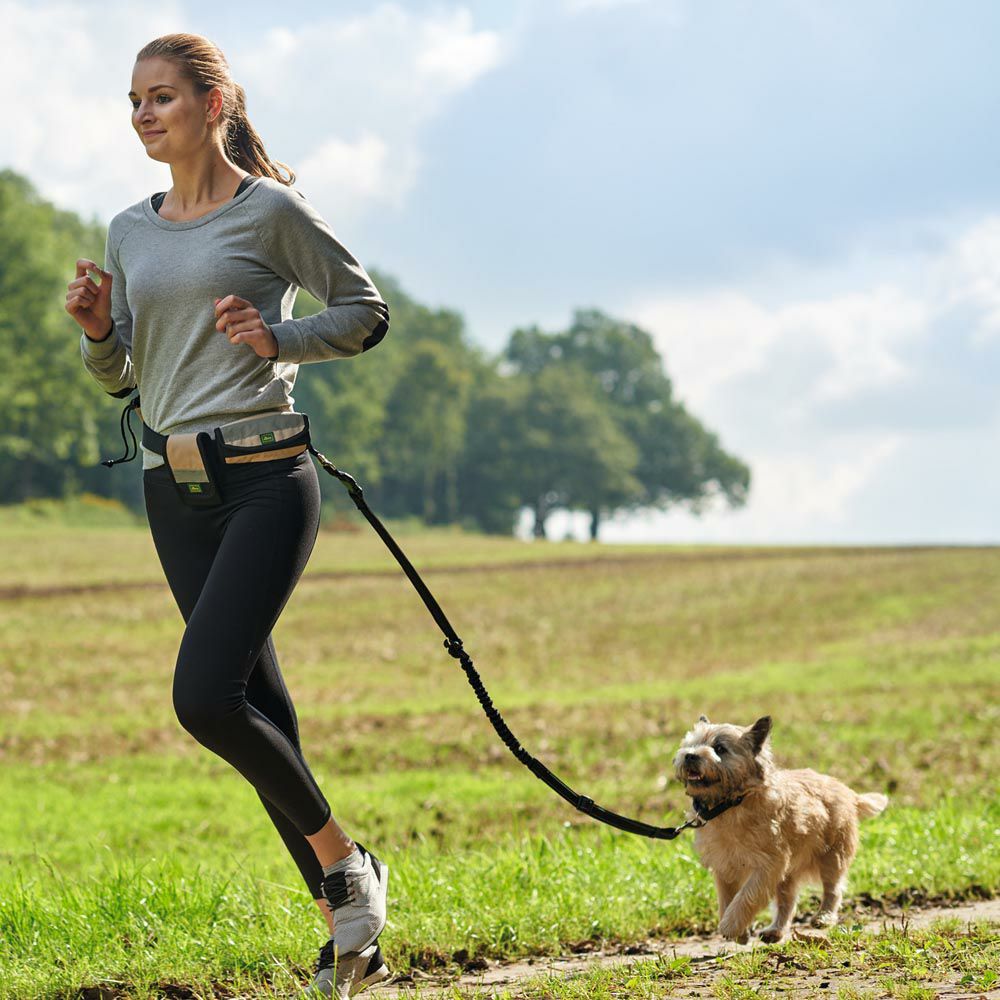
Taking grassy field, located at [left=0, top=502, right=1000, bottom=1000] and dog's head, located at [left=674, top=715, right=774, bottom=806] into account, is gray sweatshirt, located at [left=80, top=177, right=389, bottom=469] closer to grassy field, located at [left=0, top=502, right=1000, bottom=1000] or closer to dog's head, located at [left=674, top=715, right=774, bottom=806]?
dog's head, located at [left=674, top=715, right=774, bottom=806]

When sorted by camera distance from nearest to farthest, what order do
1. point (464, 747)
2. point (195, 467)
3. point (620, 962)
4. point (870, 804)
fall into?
1. point (195, 467)
2. point (620, 962)
3. point (870, 804)
4. point (464, 747)

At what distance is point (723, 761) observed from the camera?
A: 4285mm

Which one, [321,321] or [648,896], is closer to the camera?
[321,321]

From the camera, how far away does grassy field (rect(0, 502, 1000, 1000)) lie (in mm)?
4773

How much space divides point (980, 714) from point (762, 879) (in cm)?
1221

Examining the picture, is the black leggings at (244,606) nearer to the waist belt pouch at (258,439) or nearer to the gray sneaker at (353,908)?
the waist belt pouch at (258,439)

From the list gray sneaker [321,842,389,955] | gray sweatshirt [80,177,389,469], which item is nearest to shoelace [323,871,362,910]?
gray sneaker [321,842,389,955]

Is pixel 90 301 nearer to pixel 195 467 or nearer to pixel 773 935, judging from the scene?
pixel 195 467

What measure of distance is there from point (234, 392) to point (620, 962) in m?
2.53

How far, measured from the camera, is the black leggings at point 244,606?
11.6 feet

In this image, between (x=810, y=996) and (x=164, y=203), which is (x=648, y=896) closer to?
(x=810, y=996)

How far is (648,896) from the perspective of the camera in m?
5.39

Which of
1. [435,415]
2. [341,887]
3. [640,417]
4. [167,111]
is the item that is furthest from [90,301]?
[640,417]

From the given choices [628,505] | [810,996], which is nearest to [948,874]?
[810,996]
